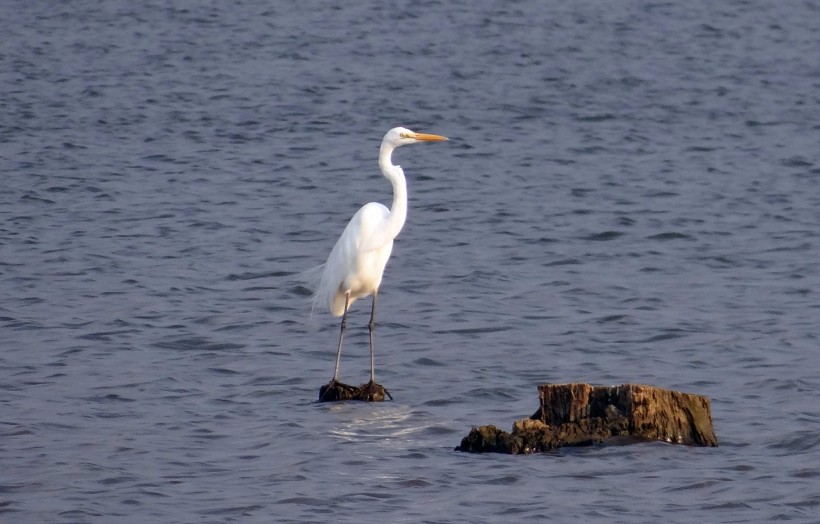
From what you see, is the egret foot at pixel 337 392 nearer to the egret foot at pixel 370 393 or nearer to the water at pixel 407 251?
the egret foot at pixel 370 393

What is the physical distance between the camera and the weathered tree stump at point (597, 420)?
7008 mm

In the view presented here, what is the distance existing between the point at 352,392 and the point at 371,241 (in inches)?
42.6

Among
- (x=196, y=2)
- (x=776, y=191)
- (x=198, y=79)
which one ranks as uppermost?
(x=196, y=2)

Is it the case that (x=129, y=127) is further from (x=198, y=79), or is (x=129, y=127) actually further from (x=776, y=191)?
(x=776, y=191)

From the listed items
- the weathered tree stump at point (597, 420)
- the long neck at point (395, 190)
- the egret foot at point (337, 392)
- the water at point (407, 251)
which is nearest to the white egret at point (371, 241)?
the long neck at point (395, 190)

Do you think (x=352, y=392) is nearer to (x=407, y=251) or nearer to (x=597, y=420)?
(x=597, y=420)

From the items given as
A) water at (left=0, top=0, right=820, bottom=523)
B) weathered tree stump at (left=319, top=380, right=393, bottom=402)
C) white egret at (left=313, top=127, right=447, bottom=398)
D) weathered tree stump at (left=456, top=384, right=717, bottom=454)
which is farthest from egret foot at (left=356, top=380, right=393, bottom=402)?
weathered tree stump at (left=456, top=384, right=717, bottom=454)

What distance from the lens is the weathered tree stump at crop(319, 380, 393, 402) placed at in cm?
837

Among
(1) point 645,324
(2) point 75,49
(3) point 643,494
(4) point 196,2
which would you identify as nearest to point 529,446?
(3) point 643,494

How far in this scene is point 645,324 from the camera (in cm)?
1016

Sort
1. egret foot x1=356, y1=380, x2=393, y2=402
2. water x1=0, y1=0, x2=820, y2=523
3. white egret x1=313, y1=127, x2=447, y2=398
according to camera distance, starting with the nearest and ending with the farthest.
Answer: water x1=0, y1=0, x2=820, y2=523 < egret foot x1=356, y1=380, x2=393, y2=402 < white egret x1=313, y1=127, x2=447, y2=398

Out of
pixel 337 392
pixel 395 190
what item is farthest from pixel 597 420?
pixel 395 190

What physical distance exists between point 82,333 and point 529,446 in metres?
4.13

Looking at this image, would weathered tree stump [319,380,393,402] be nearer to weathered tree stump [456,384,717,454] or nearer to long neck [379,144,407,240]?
long neck [379,144,407,240]
